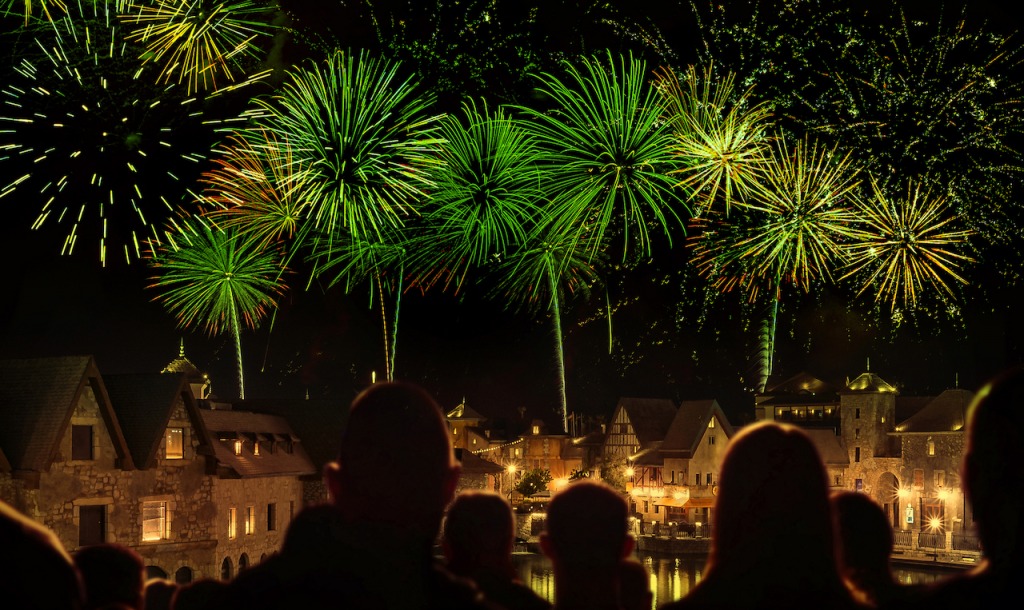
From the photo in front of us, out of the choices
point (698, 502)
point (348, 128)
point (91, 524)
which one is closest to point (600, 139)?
point (348, 128)

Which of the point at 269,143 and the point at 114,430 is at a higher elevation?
the point at 269,143

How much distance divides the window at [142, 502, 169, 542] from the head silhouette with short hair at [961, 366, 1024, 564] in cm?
3523

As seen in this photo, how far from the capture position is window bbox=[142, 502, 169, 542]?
36525 millimetres

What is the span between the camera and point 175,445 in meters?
37.8

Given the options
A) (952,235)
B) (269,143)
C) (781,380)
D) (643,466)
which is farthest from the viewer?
(781,380)

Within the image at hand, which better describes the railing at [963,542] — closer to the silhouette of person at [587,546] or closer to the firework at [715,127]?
the firework at [715,127]

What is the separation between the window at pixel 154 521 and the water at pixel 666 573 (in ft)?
81.3

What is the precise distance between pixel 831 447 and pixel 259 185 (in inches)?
2778

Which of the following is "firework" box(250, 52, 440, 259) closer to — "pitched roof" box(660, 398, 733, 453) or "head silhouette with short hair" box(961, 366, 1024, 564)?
"head silhouette with short hair" box(961, 366, 1024, 564)

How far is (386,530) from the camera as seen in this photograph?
14.4ft

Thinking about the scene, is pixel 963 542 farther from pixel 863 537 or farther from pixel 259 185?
pixel 863 537

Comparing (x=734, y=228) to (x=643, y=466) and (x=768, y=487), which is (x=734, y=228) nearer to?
(x=768, y=487)

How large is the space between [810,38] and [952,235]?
5519mm

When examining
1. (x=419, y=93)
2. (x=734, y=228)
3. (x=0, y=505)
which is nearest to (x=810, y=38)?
(x=734, y=228)
